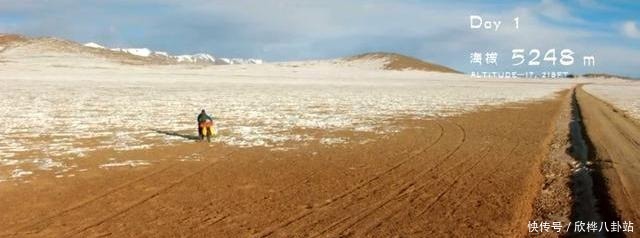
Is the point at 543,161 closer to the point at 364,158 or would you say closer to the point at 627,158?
the point at 627,158

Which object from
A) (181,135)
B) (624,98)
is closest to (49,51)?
(624,98)

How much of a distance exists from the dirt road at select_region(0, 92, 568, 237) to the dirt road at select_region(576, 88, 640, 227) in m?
1.44

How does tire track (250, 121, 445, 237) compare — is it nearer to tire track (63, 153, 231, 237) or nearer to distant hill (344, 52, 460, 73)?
tire track (63, 153, 231, 237)

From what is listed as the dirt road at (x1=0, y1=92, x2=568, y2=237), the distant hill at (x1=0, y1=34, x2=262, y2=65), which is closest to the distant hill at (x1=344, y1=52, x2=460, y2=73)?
the distant hill at (x1=0, y1=34, x2=262, y2=65)

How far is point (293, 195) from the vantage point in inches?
447

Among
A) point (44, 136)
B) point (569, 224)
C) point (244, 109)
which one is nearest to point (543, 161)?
point (569, 224)

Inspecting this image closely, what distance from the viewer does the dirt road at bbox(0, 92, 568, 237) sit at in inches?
360

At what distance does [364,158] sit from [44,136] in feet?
38.0

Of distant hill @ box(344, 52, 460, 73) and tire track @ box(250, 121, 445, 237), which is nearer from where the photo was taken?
tire track @ box(250, 121, 445, 237)

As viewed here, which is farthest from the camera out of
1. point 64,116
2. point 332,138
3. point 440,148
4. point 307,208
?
point 64,116

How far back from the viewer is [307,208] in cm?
1030

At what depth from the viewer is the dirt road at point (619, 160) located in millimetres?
10391

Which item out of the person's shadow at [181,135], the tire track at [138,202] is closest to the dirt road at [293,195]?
the tire track at [138,202]

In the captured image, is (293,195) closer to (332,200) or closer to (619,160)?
(332,200)
